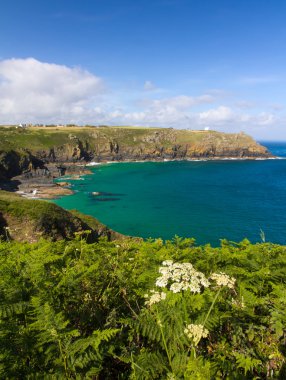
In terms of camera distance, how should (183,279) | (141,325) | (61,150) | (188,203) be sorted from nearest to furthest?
(141,325) → (183,279) → (188,203) → (61,150)

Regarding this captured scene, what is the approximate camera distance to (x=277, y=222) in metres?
62.2

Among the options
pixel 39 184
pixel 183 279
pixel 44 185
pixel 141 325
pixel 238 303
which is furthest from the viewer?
pixel 39 184

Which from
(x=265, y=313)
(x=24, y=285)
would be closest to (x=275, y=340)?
(x=265, y=313)

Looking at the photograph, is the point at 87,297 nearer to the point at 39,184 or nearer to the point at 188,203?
the point at 188,203

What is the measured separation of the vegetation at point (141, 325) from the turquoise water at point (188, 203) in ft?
150

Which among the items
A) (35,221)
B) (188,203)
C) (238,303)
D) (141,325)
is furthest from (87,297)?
(188,203)

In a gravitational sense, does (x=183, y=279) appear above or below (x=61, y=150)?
above

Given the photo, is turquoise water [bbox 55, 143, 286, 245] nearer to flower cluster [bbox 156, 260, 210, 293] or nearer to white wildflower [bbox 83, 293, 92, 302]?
white wildflower [bbox 83, 293, 92, 302]

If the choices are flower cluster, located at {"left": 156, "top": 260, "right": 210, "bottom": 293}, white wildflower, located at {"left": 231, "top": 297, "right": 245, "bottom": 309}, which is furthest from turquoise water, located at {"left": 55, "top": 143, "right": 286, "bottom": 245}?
flower cluster, located at {"left": 156, "top": 260, "right": 210, "bottom": 293}

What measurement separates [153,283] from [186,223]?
56662 millimetres

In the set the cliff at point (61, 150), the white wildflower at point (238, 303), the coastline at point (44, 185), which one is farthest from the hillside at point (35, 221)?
the cliff at point (61, 150)

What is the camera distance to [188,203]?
80.9 m

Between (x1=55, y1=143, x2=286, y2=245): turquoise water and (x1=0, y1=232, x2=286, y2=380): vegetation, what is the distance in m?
45.8

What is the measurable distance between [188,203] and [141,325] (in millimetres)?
77726
